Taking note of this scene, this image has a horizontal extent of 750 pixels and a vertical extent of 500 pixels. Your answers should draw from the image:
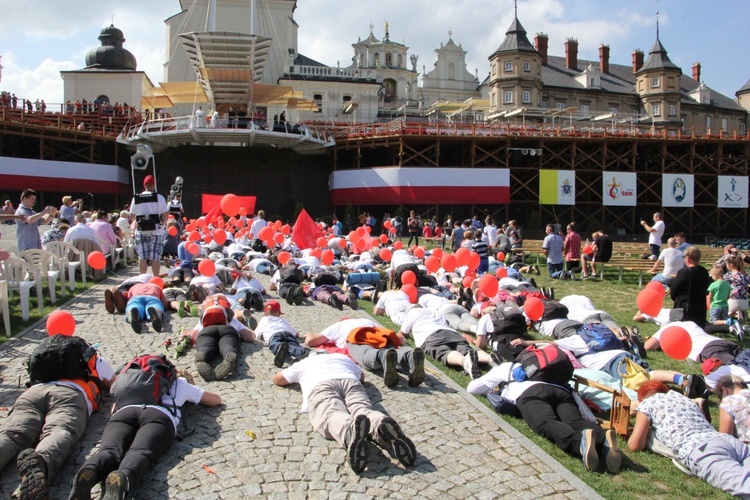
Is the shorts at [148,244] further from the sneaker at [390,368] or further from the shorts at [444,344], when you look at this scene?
the sneaker at [390,368]

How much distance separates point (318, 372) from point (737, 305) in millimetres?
6969

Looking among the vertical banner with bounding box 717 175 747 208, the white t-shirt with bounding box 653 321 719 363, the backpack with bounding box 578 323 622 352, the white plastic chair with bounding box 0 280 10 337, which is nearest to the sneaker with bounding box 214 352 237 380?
the white plastic chair with bounding box 0 280 10 337

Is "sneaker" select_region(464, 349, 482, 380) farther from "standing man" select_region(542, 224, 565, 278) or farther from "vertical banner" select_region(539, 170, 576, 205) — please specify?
"vertical banner" select_region(539, 170, 576, 205)

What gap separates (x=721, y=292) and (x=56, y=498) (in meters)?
8.95

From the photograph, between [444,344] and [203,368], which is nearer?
[203,368]

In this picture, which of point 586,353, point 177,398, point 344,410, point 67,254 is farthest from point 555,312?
point 67,254

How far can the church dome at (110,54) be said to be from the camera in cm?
4631

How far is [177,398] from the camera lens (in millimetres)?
4969

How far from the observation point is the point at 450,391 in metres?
5.96

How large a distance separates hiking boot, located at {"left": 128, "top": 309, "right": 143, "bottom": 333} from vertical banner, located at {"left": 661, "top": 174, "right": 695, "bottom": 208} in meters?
33.5

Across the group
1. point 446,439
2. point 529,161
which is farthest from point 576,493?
point 529,161

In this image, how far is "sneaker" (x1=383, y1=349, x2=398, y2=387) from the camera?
586 centimetres

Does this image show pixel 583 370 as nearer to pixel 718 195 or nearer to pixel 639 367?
pixel 639 367

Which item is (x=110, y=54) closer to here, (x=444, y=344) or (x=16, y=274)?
(x=16, y=274)
